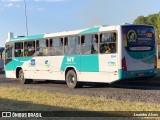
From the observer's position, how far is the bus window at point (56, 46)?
21228 mm

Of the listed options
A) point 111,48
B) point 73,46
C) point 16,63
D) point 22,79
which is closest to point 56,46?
point 73,46

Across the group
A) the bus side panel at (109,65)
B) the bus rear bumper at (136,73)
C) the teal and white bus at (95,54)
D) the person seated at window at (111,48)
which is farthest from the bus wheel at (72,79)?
the bus rear bumper at (136,73)

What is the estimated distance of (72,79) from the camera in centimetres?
2075

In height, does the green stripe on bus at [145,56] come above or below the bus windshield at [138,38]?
below

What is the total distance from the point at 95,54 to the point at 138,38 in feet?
6.86

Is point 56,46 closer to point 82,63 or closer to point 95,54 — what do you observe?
point 82,63

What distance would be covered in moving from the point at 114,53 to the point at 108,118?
25.9 feet

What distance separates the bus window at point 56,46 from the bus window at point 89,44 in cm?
185

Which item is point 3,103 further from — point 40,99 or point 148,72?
point 148,72

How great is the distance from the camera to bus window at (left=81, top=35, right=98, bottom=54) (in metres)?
18.9

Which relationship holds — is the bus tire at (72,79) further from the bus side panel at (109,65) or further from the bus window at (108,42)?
the bus window at (108,42)

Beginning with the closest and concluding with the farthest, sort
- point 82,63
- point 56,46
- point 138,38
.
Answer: point 138,38 → point 82,63 → point 56,46

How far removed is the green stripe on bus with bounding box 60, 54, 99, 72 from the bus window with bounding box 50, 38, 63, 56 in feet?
2.02

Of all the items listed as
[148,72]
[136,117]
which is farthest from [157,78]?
[136,117]
